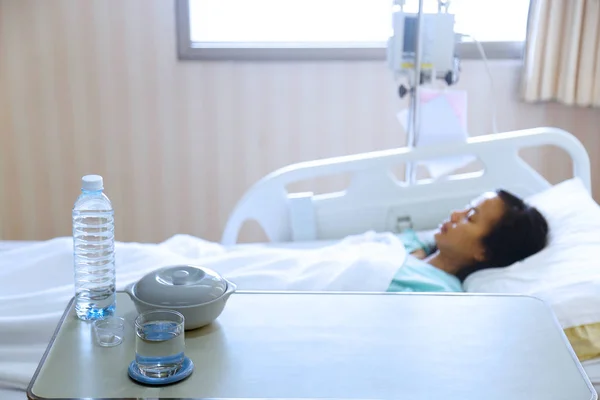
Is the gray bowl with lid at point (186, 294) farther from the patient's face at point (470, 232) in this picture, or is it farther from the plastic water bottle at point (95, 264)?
the patient's face at point (470, 232)

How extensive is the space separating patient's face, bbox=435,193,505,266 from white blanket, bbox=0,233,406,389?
14cm

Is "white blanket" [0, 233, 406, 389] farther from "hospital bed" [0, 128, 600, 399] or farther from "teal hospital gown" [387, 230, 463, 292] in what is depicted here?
"hospital bed" [0, 128, 600, 399]

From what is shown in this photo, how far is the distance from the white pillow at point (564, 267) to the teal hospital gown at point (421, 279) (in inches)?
2.6

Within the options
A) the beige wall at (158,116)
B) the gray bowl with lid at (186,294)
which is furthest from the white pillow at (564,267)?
the beige wall at (158,116)

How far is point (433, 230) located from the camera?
254 cm

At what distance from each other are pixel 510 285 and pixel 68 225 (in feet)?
6.98

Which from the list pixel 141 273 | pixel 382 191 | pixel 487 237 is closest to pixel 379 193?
pixel 382 191

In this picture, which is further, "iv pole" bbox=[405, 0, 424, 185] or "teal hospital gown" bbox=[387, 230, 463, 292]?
"iv pole" bbox=[405, 0, 424, 185]

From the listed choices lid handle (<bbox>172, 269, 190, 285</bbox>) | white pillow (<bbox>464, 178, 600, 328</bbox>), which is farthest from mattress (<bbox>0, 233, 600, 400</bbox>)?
lid handle (<bbox>172, 269, 190, 285</bbox>)

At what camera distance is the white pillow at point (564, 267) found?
5.78 ft

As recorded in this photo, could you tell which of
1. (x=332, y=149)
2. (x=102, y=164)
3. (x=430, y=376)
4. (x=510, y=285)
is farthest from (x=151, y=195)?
(x=430, y=376)

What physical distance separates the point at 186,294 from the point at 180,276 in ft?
0.20

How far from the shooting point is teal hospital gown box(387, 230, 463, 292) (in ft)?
6.36

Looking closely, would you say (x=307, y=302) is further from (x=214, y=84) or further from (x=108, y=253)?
(x=214, y=84)
